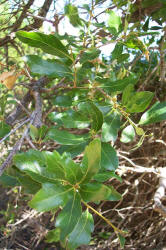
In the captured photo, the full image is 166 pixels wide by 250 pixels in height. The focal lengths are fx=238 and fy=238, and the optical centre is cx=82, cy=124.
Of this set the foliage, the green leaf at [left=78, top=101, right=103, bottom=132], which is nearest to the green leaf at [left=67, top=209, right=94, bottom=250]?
the foliage

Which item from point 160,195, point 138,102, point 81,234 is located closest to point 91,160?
point 81,234

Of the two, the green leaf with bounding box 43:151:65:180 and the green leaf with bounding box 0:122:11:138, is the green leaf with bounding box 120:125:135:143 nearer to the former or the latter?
the green leaf with bounding box 43:151:65:180

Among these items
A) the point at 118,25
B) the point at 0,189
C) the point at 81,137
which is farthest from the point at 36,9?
the point at 0,189

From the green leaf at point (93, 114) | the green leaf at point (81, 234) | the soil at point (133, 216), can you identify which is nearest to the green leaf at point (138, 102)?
the green leaf at point (93, 114)

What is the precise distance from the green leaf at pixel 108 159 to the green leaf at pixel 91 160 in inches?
4.1

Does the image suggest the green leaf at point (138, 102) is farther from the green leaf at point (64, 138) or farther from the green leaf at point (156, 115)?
the green leaf at point (64, 138)

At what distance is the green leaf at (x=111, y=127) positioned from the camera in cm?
61

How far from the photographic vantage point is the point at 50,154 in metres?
0.48

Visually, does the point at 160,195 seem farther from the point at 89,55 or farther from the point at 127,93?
the point at 89,55

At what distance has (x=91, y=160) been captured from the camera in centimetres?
46

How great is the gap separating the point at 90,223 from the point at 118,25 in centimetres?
60

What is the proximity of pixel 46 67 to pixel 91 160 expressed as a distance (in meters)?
0.30

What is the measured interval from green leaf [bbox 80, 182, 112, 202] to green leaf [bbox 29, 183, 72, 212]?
0.03 metres

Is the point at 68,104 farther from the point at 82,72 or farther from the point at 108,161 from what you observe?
the point at 108,161
